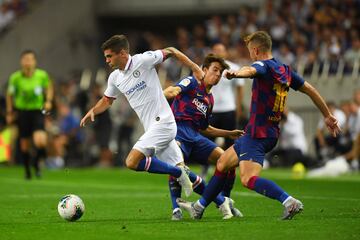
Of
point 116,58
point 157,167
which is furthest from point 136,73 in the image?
point 157,167

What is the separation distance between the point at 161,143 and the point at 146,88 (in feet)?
2.22

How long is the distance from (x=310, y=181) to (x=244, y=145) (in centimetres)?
905

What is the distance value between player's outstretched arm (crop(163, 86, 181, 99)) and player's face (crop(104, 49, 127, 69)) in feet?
1.97

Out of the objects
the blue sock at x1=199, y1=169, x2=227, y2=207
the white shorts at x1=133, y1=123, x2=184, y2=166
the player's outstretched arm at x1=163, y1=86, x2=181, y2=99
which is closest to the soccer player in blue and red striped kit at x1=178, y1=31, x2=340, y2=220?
the blue sock at x1=199, y1=169, x2=227, y2=207

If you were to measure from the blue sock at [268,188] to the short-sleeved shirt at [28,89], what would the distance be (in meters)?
10.5

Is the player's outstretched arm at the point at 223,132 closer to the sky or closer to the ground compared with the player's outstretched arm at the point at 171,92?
closer to the ground

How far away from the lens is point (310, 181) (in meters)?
19.7

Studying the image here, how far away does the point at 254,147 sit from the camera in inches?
427

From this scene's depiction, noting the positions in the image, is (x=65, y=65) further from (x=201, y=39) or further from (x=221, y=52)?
(x=221, y=52)

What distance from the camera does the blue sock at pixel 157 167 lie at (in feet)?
A: 37.1

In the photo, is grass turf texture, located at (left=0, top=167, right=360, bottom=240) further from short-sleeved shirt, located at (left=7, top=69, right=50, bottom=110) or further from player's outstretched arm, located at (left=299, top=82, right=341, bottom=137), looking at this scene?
short-sleeved shirt, located at (left=7, top=69, right=50, bottom=110)

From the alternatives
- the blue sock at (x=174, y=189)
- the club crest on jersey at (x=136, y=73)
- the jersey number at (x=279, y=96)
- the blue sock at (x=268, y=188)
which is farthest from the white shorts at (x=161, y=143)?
the jersey number at (x=279, y=96)

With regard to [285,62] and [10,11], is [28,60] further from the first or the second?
[10,11]

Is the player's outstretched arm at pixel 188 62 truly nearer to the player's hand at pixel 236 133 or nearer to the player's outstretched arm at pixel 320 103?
the player's hand at pixel 236 133
